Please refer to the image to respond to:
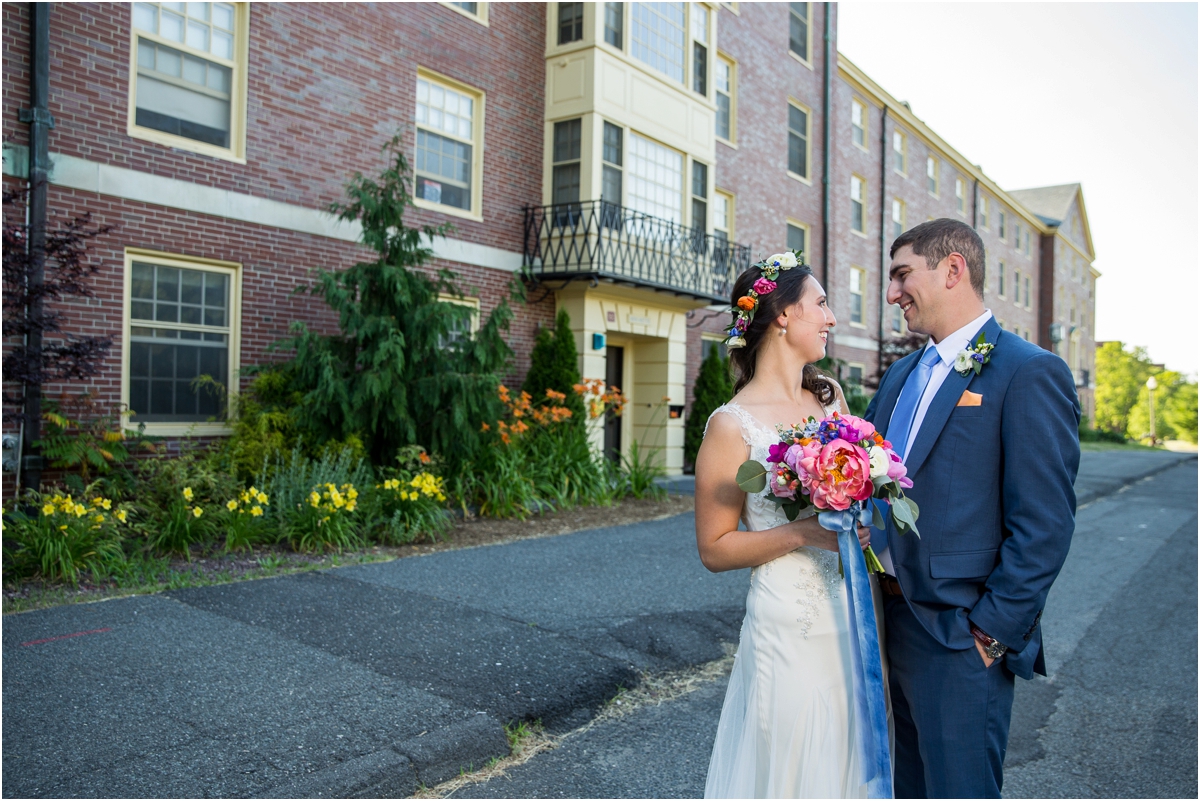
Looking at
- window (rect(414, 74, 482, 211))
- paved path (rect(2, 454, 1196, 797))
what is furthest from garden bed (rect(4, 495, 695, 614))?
window (rect(414, 74, 482, 211))

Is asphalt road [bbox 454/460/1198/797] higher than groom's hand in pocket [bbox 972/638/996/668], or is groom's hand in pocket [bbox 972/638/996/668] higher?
groom's hand in pocket [bbox 972/638/996/668]

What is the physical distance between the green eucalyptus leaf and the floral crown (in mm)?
597

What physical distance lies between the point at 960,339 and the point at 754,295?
632 millimetres

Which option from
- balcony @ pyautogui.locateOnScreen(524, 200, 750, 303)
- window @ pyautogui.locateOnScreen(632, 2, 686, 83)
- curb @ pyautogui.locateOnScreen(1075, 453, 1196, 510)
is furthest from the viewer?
curb @ pyautogui.locateOnScreen(1075, 453, 1196, 510)

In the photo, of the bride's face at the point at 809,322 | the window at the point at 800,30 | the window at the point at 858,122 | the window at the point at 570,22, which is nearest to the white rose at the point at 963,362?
the bride's face at the point at 809,322

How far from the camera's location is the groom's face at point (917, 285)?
256cm

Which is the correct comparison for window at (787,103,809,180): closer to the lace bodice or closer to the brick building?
the brick building

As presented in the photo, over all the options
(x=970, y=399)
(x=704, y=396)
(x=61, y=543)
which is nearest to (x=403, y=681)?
(x=970, y=399)

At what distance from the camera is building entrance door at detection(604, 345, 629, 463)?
15758 mm

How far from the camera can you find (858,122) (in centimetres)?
2403

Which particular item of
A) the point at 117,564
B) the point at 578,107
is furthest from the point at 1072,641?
the point at 578,107

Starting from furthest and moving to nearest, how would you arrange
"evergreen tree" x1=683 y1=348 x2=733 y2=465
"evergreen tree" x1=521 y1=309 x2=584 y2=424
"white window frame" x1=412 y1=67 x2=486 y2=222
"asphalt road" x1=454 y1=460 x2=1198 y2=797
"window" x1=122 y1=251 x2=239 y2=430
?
1. "evergreen tree" x1=683 y1=348 x2=733 y2=465
2. "evergreen tree" x1=521 y1=309 x2=584 y2=424
3. "white window frame" x1=412 y1=67 x2=486 y2=222
4. "window" x1=122 y1=251 x2=239 y2=430
5. "asphalt road" x1=454 y1=460 x2=1198 y2=797

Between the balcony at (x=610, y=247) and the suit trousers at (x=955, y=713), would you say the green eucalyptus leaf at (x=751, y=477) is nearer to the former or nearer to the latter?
the suit trousers at (x=955, y=713)

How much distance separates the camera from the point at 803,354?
2.70 meters
